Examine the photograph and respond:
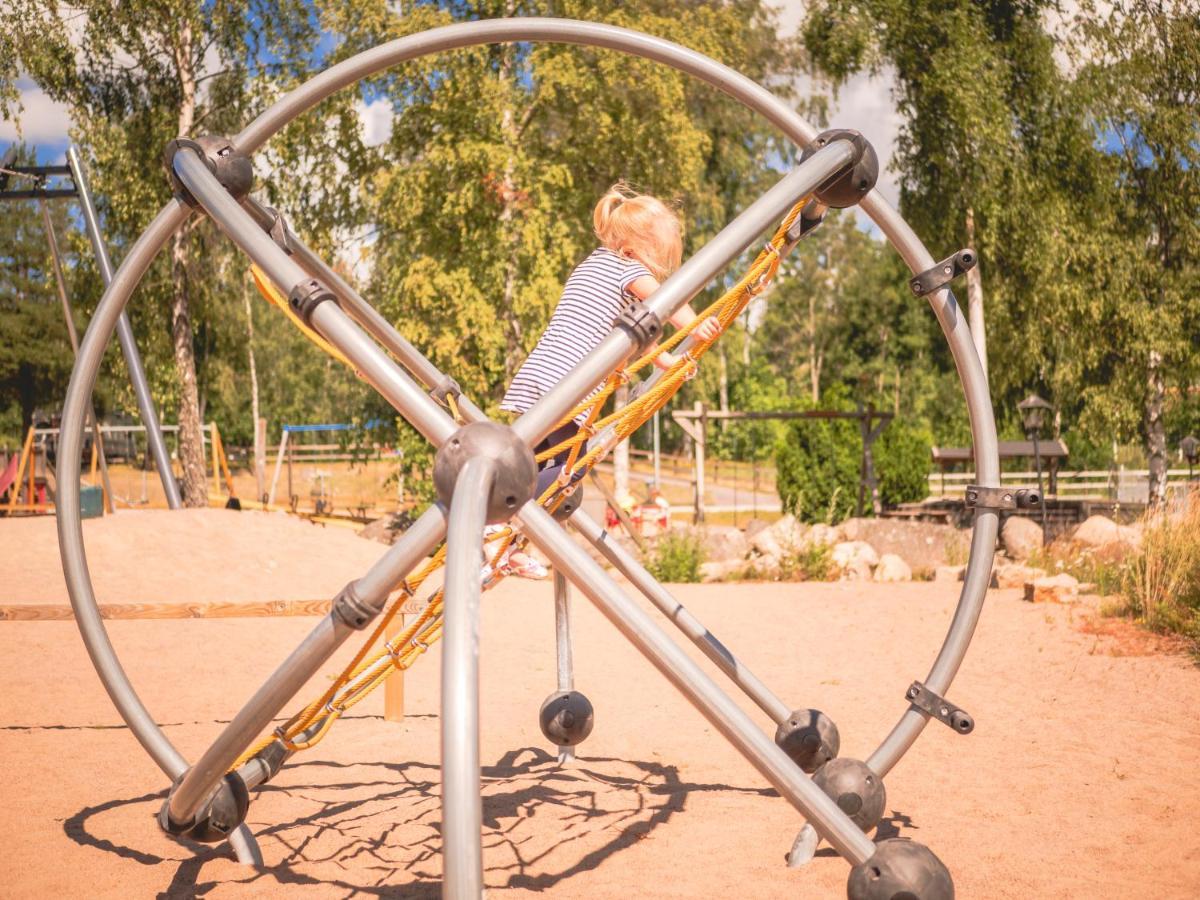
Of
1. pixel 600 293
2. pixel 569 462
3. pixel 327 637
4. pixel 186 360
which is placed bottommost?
pixel 327 637

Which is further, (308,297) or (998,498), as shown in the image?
(998,498)

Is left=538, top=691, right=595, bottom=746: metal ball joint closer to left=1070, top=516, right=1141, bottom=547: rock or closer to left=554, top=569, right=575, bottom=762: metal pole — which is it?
left=554, top=569, right=575, bottom=762: metal pole

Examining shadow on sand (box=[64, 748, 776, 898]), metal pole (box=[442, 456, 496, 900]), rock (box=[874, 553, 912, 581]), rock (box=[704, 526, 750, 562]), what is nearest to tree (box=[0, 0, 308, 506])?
rock (box=[704, 526, 750, 562])

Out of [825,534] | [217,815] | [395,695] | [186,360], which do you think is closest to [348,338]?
[217,815]

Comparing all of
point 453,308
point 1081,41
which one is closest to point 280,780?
point 453,308

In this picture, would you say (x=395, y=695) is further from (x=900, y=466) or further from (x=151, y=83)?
(x=900, y=466)

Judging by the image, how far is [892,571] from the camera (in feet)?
38.2

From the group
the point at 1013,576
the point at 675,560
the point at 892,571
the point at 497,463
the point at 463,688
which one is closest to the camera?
the point at 463,688

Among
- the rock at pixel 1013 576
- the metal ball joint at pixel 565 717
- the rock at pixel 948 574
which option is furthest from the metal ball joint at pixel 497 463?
the rock at pixel 948 574

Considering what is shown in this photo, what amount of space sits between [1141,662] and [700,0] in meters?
18.0

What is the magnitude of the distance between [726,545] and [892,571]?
2854 millimetres

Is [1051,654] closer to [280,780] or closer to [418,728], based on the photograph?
[418,728]

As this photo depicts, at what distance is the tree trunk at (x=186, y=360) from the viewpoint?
53.6 feet

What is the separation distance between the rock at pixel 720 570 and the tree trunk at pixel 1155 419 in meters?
7.99
